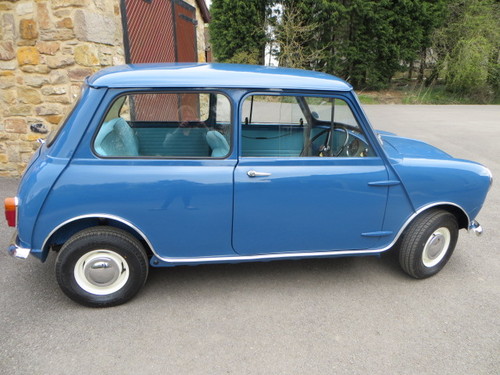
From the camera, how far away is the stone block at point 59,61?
4.90m

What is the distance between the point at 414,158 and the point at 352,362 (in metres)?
1.56

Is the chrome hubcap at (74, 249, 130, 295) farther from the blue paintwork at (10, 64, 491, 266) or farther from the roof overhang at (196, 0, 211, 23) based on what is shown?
the roof overhang at (196, 0, 211, 23)

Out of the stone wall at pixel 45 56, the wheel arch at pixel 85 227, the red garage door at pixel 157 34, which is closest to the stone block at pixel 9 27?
the stone wall at pixel 45 56

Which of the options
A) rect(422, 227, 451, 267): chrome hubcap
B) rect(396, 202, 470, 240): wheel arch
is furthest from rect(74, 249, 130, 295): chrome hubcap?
rect(422, 227, 451, 267): chrome hubcap

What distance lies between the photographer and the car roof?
97.6 inches

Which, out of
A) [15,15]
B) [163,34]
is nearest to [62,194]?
[15,15]

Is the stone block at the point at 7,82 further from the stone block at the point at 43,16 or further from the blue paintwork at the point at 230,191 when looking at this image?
the blue paintwork at the point at 230,191

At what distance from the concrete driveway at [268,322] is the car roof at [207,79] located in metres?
1.58

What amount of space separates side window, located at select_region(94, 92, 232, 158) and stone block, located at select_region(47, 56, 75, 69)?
6.96ft

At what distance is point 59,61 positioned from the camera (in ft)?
16.2

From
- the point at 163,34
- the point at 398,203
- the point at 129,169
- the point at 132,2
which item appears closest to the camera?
the point at 129,169

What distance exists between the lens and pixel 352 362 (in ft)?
7.51

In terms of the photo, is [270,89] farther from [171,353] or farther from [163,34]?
[163,34]

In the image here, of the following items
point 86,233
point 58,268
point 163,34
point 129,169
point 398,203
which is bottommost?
point 58,268
